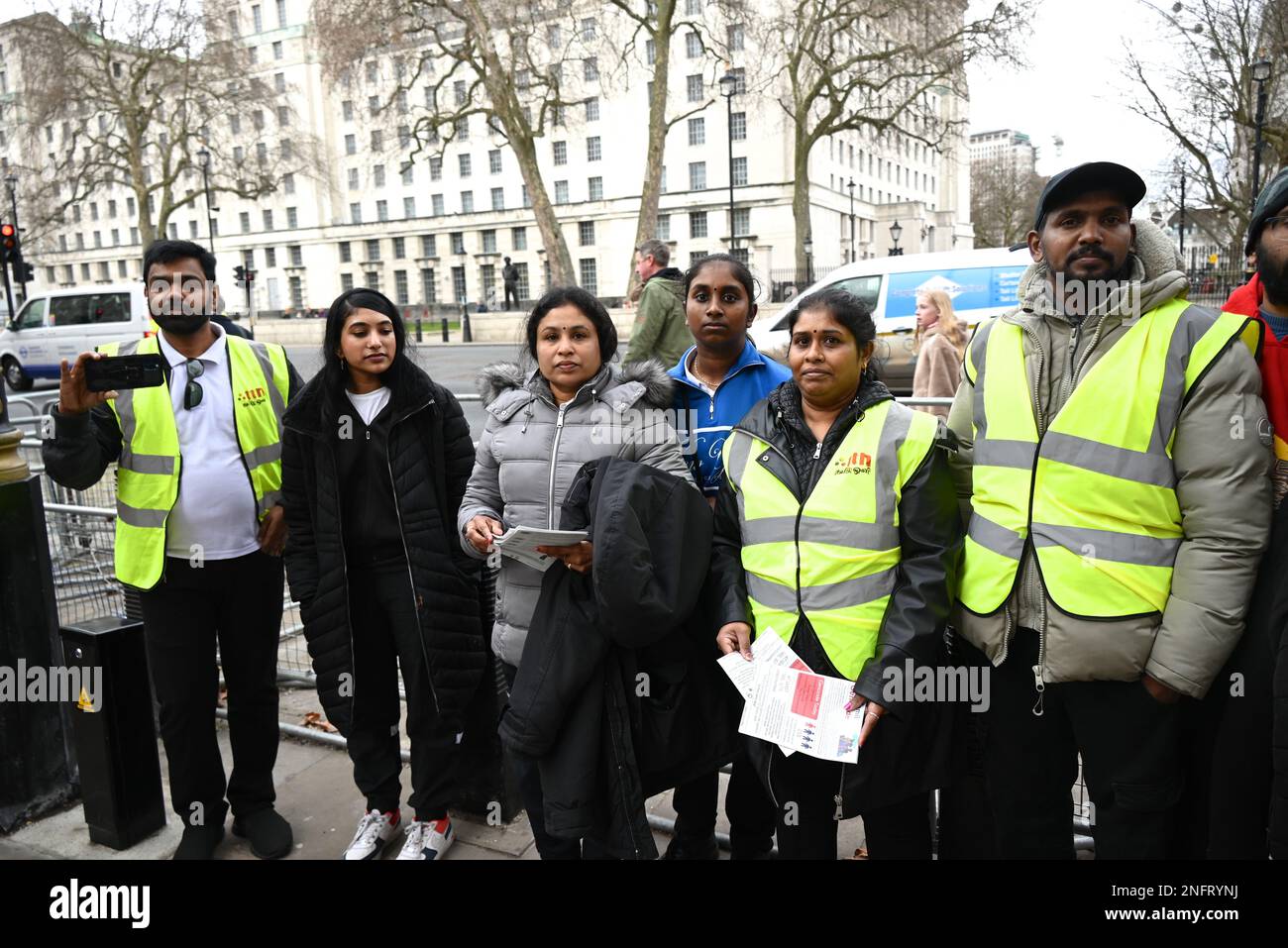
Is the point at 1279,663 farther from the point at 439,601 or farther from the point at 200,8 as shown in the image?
the point at 200,8

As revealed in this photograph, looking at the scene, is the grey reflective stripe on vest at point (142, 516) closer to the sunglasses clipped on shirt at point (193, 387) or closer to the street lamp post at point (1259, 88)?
the sunglasses clipped on shirt at point (193, 387)

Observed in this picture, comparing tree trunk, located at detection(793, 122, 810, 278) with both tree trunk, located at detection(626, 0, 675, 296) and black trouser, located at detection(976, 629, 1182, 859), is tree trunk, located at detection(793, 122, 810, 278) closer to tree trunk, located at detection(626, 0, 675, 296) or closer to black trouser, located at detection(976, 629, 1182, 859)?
tree trunk, located at detection(626, 0, 675, 296)

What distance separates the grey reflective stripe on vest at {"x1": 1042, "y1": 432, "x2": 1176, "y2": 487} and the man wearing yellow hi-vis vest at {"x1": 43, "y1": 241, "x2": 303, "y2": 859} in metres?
2.65

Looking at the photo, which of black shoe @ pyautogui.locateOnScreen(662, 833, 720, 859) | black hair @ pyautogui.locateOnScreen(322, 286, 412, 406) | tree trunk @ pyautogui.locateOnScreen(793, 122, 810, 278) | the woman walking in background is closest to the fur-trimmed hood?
black hair @ pyautogui.locateOnScreen(322, 286, 412, 406)

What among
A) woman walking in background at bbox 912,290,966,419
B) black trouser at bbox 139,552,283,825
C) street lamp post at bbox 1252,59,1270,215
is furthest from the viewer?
street lamp post at bbox 1252,59,1270,215

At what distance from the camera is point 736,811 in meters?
3.05

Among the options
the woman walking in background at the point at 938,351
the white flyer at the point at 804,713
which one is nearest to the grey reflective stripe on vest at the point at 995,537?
the white flyer at the point at 804,713

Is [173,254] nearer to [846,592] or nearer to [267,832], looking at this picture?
[267,832]

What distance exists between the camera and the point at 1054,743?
2.36 m

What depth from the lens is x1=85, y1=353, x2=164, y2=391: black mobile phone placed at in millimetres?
3041

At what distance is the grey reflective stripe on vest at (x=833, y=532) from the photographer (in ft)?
7.91

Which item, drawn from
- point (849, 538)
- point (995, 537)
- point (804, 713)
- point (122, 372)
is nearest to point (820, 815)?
point (804, 713)

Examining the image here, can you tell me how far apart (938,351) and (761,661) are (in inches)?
192
